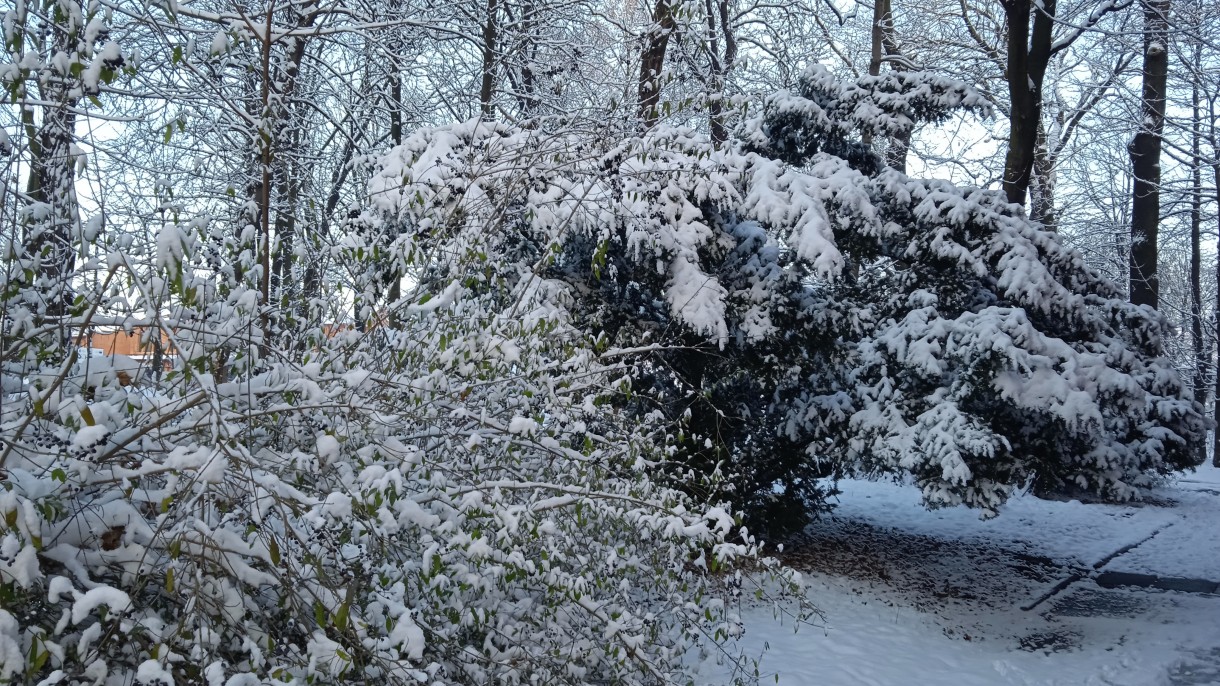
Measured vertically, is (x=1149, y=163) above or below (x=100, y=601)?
above

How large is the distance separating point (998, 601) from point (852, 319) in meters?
2.81

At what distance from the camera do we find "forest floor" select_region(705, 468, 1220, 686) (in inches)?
223

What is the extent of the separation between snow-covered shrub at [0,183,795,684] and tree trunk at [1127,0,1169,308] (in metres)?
9.32

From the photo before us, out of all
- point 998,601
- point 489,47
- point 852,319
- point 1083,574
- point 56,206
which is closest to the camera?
point 56,206

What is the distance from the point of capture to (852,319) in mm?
7449

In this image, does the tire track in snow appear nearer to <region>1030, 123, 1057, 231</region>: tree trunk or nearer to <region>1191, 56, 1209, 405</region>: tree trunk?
<region>1191, 56, 1209, 405</region>: tree trunk

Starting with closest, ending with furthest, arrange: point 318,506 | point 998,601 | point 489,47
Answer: point 318,506
point 998,601
point 489,47

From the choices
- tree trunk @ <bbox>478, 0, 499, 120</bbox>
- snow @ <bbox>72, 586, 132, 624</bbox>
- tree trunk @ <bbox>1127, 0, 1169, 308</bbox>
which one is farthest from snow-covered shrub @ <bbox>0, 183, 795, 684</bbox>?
tree trunk @ <bbox>1127, 0, 1169, 308</bbox>

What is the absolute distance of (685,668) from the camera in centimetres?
514

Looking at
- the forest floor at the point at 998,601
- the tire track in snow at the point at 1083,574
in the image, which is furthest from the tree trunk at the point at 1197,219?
the forest floor at the point at 998,601

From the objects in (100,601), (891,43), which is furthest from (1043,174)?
(100,601)

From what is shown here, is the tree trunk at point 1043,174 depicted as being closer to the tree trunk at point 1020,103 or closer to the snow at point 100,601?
the tree trunk at point 1020,103

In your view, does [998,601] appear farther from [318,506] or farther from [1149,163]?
[1149,163]

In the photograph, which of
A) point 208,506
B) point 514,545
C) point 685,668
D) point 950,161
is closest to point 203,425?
point 208,506
